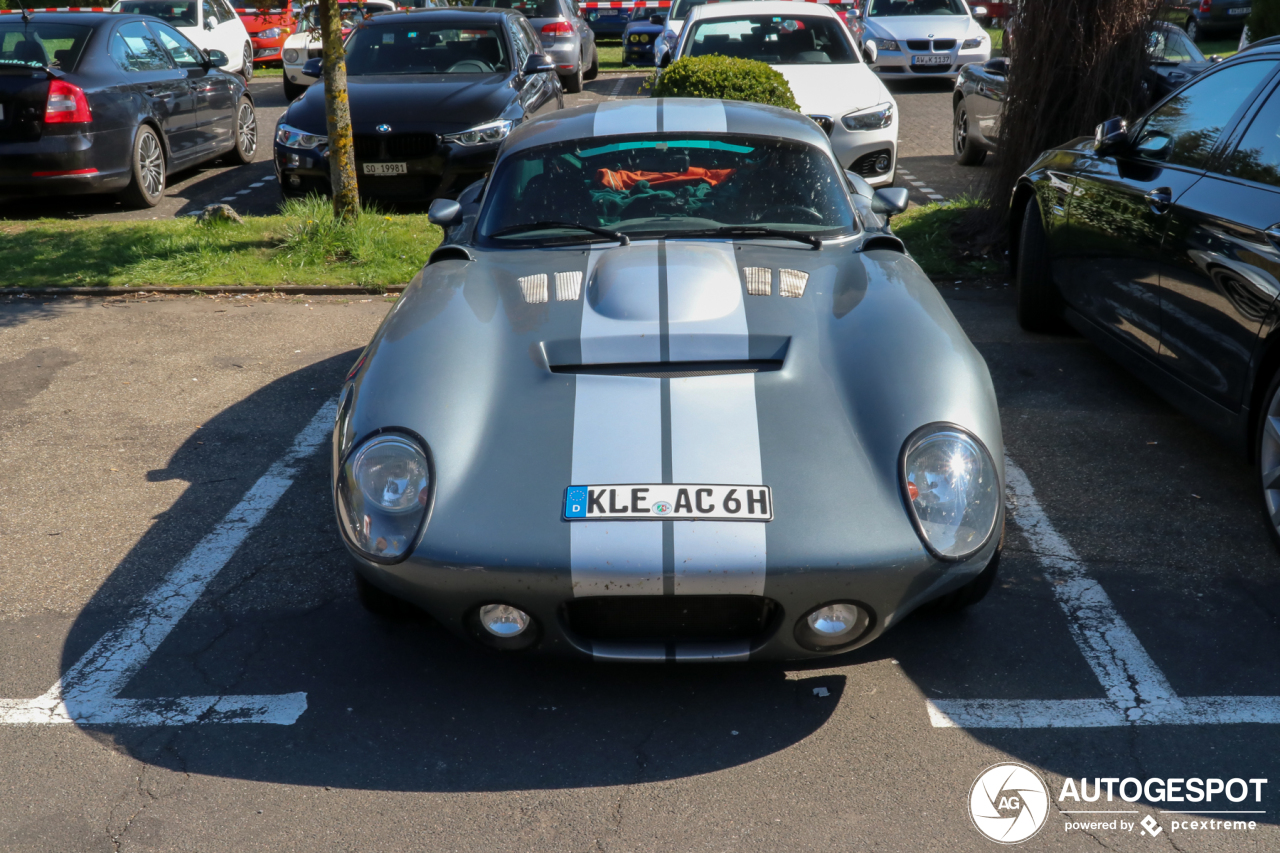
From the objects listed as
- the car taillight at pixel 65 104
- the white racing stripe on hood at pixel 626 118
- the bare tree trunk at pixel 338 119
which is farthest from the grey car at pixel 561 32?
the white racing stripe on hood at pixel 626 118

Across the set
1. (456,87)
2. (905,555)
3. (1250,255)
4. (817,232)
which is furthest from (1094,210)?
(456,87)

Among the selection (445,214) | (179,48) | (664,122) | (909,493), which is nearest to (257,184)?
(179,48)

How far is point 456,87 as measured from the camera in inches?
344

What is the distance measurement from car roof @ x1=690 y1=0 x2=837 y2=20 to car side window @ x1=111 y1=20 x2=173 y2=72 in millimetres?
4759

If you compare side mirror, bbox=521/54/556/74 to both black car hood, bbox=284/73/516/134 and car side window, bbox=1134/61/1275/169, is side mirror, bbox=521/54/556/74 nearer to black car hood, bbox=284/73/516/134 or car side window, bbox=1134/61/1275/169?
black car hood, bbox=284/73/516/134

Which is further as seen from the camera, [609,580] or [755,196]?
[755,196]

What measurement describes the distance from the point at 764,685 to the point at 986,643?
2.28ft

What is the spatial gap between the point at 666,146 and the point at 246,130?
8.38 meters

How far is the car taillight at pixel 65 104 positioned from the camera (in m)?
8.09

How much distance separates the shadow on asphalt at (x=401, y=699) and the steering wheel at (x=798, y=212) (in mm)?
1701

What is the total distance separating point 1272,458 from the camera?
3594 millimetres

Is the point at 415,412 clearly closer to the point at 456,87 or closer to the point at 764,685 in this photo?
the point at 764,685

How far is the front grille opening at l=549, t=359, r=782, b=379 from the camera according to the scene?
305 centimetres

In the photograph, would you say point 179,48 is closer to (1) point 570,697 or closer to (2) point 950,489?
(1) point 570,697
